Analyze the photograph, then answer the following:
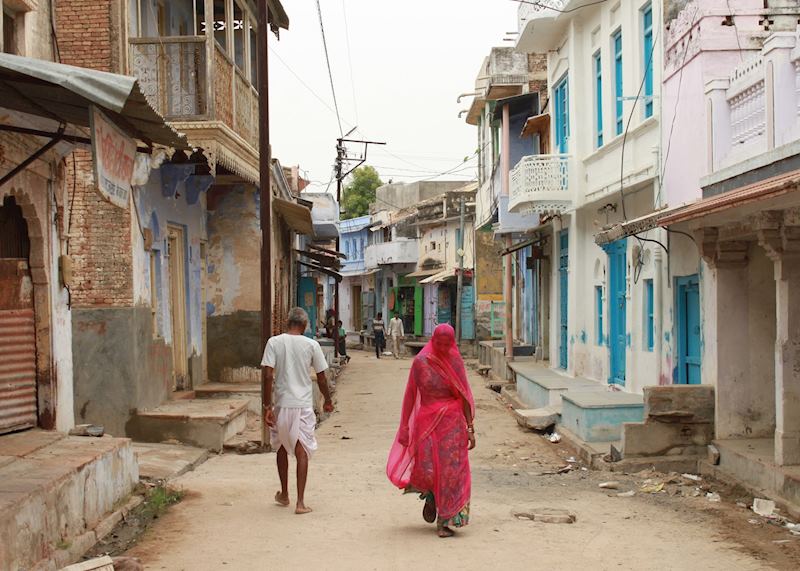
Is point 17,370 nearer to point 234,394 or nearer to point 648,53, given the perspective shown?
point 234,394

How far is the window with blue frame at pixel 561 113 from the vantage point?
18.3 meters

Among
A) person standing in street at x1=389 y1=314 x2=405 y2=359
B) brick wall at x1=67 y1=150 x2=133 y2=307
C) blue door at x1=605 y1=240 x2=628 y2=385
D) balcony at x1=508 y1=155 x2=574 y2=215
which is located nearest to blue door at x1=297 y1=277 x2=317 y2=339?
person standing in street at x1=389 y1=314 x2=405 y2=359

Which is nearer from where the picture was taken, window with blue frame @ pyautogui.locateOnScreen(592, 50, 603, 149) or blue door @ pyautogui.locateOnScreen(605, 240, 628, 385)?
blue door @ pyautogui.locateOnScreen(605, 240, 628, 385)

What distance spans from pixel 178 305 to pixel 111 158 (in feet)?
28.3

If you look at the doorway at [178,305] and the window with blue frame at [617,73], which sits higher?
the window with blue frame at [617,73]

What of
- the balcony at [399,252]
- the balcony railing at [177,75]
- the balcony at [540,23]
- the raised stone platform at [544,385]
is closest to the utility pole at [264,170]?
the balcony railing at [177,75]

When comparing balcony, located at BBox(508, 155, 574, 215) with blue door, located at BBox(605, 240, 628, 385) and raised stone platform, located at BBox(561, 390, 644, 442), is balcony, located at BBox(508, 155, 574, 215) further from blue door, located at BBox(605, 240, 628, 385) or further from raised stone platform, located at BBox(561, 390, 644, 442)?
raised stone platform, located at BBox(561, 390, 644, 442)

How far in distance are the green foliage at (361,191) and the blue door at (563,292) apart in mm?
40068

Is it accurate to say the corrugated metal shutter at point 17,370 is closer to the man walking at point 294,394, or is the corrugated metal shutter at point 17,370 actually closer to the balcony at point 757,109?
the man walking at point 294,394

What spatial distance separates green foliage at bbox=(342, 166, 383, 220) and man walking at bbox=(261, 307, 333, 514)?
51356 millimetres

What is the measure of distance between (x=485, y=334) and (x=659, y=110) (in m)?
23.1

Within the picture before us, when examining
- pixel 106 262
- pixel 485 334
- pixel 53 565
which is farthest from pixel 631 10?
pixel 485 334

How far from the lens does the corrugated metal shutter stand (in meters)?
8.05

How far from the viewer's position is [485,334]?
116ft
